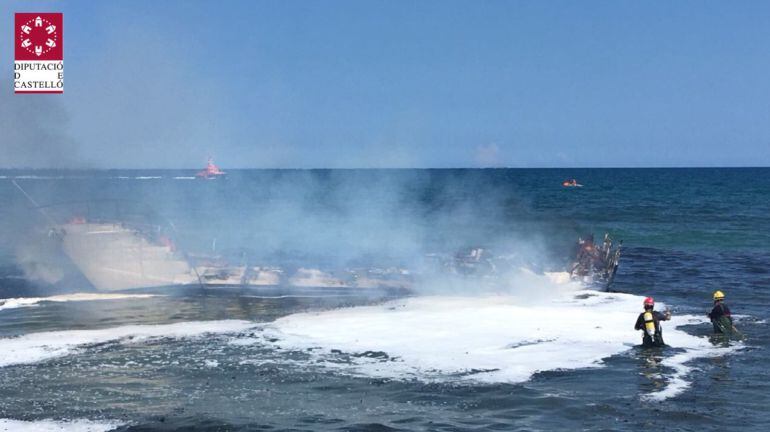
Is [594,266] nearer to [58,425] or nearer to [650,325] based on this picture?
[650,325]

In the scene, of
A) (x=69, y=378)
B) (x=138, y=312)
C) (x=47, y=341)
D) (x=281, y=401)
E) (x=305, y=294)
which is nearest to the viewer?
(x=281, y=401)

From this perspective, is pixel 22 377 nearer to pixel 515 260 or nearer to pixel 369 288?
pixel 369 288

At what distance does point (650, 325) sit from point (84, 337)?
1459cm

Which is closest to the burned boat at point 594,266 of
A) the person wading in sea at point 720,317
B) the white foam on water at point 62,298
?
the person wading in sea at point 720,317

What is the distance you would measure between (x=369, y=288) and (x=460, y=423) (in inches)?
656

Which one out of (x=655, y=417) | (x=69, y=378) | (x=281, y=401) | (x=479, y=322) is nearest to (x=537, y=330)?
(x=479, y=322)

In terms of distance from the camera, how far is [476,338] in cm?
2084

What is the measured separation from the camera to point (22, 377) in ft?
55.5

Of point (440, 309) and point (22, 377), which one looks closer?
point (22, 377)

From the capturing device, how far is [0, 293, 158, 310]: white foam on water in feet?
87.2

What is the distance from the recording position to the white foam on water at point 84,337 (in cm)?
1902

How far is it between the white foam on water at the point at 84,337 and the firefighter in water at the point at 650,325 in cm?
1073

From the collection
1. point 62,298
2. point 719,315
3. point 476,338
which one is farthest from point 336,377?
point 62,298

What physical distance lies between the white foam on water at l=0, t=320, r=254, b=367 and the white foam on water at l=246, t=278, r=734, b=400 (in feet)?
5.06
